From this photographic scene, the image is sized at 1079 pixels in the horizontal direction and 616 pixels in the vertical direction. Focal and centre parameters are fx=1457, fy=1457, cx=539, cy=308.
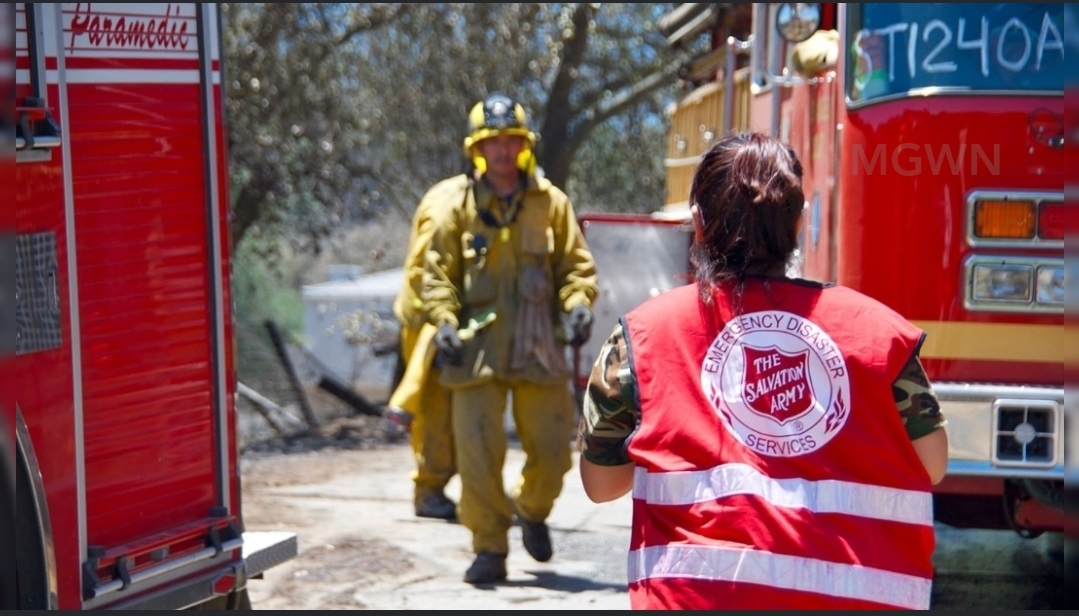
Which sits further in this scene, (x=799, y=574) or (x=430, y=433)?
(x=430, y=433)

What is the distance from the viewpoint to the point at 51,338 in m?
3.76

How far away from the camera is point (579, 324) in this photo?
615 centimetres

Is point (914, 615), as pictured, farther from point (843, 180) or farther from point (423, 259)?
point (423, 259)

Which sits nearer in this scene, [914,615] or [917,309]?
[914,615]

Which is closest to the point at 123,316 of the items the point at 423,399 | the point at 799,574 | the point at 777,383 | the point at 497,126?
the point at 777,383

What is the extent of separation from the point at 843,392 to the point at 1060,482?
2.77m

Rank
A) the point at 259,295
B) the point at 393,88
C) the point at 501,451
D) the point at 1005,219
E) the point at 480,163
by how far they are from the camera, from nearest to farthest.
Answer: the point at 1005,219 → the point at 501,451 → the point at 480,163 → the point at 393,88 → the point at 259,295

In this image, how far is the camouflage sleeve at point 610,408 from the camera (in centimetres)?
252

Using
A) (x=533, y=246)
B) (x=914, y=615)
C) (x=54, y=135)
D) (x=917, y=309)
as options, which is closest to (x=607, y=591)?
(x=533, y=246)

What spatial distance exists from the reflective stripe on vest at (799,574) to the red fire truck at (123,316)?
1912 mm

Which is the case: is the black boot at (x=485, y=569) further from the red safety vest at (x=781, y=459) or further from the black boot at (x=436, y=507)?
the red safety vest at (x=781, y=459)

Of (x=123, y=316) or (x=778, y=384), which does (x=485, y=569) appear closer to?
(x=123, y=316)

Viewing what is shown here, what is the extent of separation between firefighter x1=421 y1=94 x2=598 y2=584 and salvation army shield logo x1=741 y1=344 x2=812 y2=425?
373cm

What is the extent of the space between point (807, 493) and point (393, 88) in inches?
430
